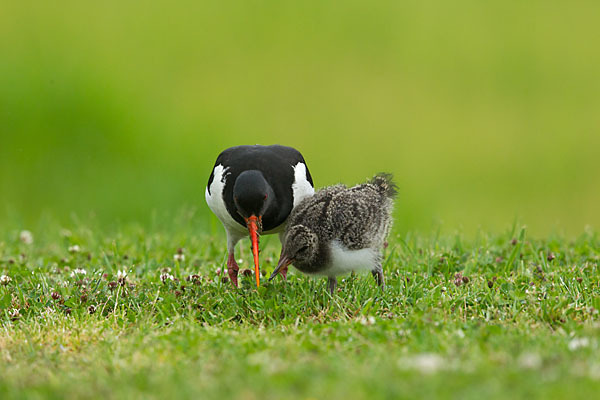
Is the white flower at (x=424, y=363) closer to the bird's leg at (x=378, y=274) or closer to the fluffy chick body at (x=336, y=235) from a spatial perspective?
the fluffy chick body at (x=336, y=235)

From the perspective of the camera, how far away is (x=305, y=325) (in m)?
5.19

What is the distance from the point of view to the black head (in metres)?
6.14

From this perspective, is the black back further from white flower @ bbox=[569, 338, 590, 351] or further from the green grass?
white flower @ bbox=[569, 338, 590, 351]

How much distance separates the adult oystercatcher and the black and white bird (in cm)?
21

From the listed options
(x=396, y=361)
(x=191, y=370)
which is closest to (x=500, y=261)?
(x=396, y=361)

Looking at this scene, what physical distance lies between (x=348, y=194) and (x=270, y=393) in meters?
3.07

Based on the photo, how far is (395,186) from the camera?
700 centimetres

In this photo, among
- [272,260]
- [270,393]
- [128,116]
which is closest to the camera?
[270,393]

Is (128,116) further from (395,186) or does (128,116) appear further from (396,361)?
(396,361)

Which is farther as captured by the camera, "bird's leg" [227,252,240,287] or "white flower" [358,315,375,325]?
"bird's leg" [227,252,240,287]

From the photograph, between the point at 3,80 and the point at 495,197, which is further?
the point at 3,80

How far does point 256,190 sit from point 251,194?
0.17ft

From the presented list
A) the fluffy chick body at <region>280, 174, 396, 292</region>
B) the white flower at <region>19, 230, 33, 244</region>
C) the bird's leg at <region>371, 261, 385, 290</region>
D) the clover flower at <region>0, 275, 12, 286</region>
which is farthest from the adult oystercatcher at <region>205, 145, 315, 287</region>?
the white flower at <region>19, 230, 33, 244</region>

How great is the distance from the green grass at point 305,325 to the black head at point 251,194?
0.64 meters
